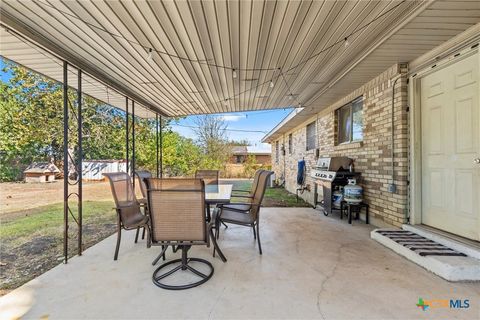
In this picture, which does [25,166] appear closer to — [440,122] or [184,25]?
[184,25]

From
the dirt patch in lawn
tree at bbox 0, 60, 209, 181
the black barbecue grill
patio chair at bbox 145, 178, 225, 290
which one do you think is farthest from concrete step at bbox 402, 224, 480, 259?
tree at bbox 0, 60, 209, 181

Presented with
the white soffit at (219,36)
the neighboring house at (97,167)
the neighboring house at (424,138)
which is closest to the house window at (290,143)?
the neighboring house at (424,138)

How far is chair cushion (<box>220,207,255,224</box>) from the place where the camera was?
302cm

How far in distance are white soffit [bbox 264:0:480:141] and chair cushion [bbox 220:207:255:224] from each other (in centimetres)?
268

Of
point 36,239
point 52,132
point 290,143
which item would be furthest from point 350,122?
point 52,132

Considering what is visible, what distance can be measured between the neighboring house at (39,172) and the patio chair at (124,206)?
11748 mm

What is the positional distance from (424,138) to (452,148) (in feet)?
1.54

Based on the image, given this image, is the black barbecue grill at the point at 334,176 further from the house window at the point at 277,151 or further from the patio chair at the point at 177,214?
the house window at the point at 277,151

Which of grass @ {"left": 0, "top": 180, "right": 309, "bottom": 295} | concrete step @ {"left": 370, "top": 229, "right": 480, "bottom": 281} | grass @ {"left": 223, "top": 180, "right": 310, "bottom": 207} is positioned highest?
concrete step @ {"left": 370, "top": 229, "right": 480, "bottom": 281}

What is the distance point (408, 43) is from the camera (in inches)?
114

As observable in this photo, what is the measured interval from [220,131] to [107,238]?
1285 centimetres

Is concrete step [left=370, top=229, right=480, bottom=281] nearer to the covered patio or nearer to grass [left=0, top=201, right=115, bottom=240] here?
the covered patio

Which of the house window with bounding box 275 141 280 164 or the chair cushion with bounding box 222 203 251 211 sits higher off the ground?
the house window with bounding box 275 141 280 164

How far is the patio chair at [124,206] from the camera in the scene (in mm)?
2904
